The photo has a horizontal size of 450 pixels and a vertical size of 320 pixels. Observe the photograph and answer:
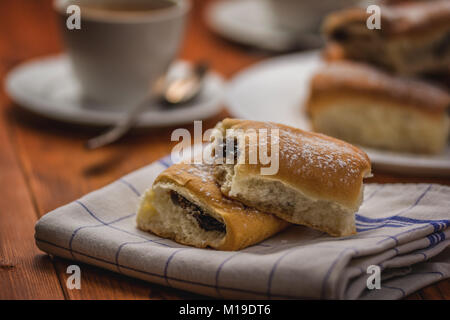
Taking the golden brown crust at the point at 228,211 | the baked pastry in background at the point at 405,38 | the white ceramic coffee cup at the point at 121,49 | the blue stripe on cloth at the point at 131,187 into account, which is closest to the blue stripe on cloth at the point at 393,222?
Result: the golden brown crust at the point at 228,211

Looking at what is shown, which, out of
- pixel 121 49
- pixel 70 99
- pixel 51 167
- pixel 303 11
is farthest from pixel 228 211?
pixel 303 11

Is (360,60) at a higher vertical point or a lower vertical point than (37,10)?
lower

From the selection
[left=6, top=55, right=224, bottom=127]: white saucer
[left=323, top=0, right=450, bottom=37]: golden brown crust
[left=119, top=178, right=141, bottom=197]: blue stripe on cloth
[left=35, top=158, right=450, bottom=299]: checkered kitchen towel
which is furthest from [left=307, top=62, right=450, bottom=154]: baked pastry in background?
[left=119, top=178, right=141, bottom=197]: blue stripe on cloth

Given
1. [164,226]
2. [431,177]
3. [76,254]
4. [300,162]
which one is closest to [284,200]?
[300,162]

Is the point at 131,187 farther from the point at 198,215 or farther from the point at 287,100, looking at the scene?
the point at 287,100

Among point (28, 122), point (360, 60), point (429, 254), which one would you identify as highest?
point (360, 60)

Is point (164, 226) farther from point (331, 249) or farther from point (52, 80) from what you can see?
point (52, 80)
